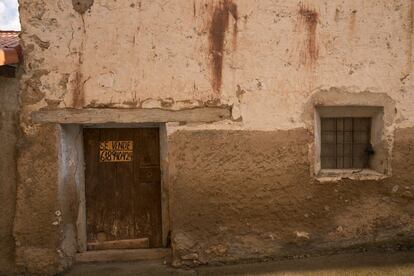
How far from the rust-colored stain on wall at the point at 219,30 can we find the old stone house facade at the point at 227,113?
0.4 inches

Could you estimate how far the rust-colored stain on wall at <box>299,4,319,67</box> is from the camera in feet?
11.5

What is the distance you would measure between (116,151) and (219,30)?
1746 mm

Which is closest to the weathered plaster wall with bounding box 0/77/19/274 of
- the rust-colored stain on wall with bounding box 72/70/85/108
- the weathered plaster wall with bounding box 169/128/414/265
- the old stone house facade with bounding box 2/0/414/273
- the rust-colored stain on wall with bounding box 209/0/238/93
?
the old stone house facade with bounding box 2/0/414/273

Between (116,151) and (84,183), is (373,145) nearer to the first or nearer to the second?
(116,151)

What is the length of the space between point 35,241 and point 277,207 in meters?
2.50

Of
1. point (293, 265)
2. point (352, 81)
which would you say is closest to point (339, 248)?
point (293, 265)

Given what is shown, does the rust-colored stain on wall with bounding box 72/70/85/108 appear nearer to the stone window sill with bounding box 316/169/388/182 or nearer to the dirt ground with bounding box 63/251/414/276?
the dirt ground with bounding box 63/251/414/276

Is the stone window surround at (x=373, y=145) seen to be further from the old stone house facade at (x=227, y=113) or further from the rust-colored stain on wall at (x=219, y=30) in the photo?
the rust-colored stain on wall at (x=219, y=30)

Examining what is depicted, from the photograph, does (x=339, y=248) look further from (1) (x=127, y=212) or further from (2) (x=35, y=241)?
(2) (x=35, y=241)

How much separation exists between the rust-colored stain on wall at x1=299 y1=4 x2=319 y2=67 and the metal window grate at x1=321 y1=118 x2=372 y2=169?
2.33 feet

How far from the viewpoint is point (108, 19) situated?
3.39 m

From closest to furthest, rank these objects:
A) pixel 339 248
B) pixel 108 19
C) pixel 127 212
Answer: pixel 108 19 < pixel 339 248 < pixel 127 212

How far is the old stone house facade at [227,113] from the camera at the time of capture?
3375 mm

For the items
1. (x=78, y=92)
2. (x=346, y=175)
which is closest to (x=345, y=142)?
(x=346, y=175)
